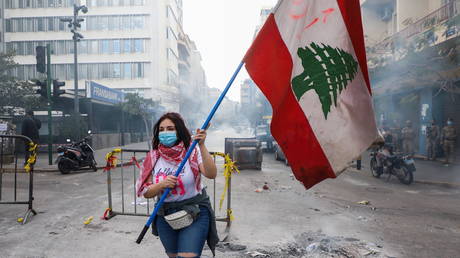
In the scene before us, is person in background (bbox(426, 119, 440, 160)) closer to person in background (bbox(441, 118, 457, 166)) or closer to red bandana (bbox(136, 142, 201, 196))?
person in background (bbox(441, 118, 457, 166))

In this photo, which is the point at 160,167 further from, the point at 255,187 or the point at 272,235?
the point at 255,187

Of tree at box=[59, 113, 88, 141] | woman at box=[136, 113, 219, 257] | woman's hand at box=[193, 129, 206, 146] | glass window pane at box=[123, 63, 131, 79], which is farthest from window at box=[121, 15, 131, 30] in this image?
woman's hand at box=[193, 129, 206, 146]

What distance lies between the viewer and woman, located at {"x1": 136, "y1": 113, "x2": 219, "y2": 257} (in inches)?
96.8

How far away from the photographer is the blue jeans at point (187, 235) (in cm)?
243

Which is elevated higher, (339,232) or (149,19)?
(149,19)

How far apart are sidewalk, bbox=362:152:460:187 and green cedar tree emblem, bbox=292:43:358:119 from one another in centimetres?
812

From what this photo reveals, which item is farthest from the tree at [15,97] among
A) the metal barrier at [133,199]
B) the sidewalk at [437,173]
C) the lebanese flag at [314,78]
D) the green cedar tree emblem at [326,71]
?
the green cedar tree emblem at [326,71]

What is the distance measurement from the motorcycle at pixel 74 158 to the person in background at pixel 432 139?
42.9 feet

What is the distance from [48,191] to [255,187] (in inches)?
196

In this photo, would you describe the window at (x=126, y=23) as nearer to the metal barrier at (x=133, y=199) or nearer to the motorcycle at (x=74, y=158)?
the motorcycle at (x=74, y=158)

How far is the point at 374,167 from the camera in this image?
10539 mm

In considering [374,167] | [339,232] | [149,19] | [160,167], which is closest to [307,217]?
[339,232]

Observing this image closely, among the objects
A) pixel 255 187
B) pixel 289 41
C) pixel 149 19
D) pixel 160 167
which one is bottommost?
pixel 255 187

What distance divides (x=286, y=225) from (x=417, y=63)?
34.8ft
